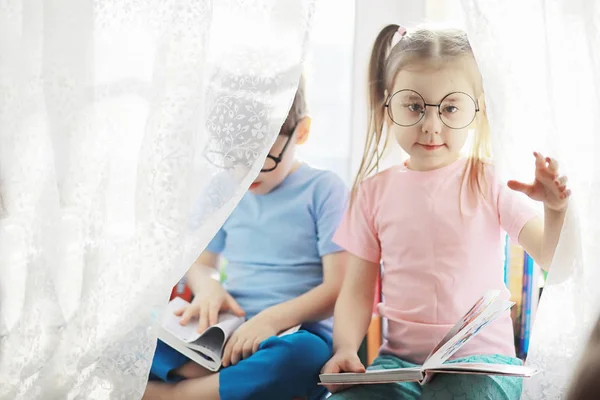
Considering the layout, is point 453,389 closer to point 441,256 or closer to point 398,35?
point 441,256

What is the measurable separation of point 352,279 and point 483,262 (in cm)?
23

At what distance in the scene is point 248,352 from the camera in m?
1.33

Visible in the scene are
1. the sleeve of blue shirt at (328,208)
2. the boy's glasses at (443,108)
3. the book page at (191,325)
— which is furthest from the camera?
the sleeve of blue shirt at (328,208)

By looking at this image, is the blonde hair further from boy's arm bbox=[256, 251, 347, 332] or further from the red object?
the red object

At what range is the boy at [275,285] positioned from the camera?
130 cm

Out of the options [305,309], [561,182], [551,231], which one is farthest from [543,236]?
[305,309]

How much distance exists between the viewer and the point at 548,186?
1051 mm

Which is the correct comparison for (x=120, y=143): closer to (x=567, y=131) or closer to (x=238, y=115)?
(x=238, y=115)

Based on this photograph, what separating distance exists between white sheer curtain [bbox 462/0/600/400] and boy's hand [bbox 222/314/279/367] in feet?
1.58

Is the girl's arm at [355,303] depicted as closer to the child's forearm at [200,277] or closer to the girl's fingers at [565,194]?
the child's forearm at [200,277]

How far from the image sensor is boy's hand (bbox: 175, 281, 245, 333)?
141 cm

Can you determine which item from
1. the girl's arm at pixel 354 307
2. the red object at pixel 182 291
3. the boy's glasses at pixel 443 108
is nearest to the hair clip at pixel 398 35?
the boy's glasses at pixel 443 108

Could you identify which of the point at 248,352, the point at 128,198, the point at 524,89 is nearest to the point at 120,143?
the point at 128,198

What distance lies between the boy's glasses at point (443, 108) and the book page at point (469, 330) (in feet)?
1.01
